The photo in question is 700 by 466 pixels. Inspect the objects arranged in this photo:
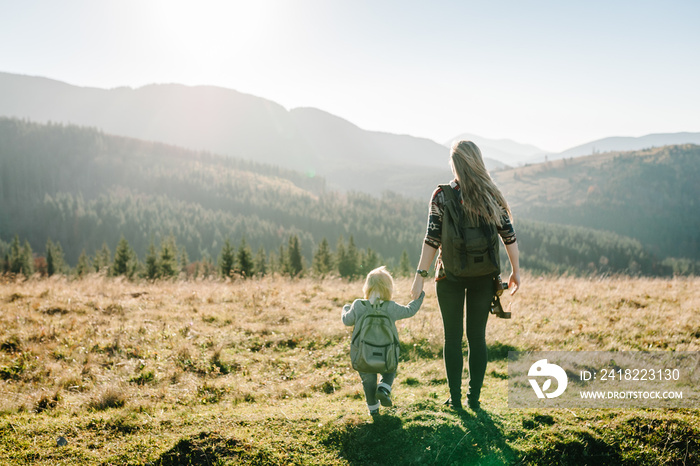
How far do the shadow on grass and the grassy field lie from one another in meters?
0.02

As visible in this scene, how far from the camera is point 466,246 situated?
11.4 ft

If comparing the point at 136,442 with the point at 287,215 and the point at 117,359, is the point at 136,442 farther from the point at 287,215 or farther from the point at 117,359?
the point at 287,215

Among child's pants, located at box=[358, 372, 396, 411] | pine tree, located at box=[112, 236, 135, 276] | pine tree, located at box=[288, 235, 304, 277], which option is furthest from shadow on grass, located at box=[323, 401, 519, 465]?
pine tree, located at box=[112, 236, 135, 276]

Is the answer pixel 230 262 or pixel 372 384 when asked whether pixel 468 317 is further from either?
pixel 230 262

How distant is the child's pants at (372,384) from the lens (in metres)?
3.85

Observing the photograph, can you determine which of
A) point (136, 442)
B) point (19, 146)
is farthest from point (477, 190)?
point (19, 146)

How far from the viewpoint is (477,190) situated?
354 cm

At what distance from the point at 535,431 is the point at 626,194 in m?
243

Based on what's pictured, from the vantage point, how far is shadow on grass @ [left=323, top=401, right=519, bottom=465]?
3.33 meters

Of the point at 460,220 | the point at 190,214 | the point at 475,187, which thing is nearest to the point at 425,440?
the point at 460,220

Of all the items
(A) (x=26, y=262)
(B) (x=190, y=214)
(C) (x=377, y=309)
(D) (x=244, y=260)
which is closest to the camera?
(C) (x=377, y=309)

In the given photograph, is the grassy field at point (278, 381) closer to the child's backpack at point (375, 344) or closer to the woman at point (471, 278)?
the child's backpack at point (375, 344)

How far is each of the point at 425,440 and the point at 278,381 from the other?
2.76 meters

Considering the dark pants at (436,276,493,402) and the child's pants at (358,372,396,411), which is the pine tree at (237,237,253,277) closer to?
the child's pants at (358,372,396,411)
